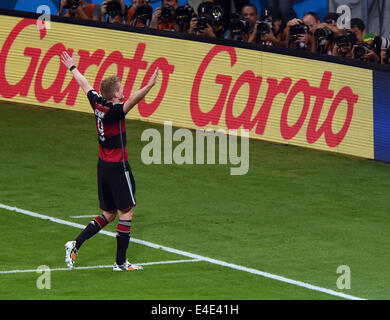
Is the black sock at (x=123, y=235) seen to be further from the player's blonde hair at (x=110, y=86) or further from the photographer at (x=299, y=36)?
the photographer at (x=299, y=36)

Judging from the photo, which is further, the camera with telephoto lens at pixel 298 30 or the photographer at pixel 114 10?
the photographer at pixel 114 10

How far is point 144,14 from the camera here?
73.0ft

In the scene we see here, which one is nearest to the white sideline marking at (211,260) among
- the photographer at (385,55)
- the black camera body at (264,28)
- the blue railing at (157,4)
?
the photographer at (385,55)

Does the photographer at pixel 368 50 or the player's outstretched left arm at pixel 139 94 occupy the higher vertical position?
the photographer at pixel 368 50

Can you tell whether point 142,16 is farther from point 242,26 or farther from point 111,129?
point 111,129

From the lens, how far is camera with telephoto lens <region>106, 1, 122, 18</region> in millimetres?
22641

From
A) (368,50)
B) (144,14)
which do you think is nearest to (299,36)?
(368,50)

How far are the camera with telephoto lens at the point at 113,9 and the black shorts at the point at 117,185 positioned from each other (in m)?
10.8

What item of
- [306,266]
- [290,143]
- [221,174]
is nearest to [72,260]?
[306,266]

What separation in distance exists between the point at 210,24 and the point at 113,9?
236 centimetres

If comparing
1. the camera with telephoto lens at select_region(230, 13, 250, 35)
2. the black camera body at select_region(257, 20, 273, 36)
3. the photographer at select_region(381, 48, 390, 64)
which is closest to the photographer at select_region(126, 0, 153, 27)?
the camera with telephoto lens at select_region(230, 13, 250, 35)

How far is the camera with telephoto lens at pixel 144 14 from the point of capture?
72.9 ft

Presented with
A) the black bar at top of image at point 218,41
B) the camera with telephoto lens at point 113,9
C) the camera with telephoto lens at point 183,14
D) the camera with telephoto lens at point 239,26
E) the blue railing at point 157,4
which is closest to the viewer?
the black bar at top of image at point 218,41

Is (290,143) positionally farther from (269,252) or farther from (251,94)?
(269,252)
